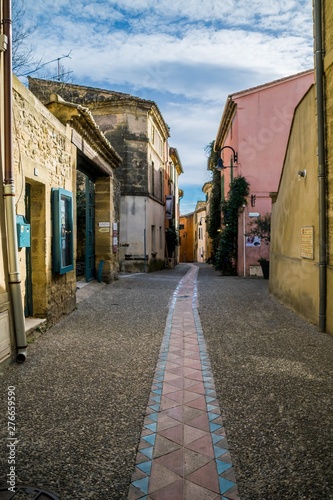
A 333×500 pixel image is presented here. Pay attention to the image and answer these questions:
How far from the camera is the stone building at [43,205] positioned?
4613mm

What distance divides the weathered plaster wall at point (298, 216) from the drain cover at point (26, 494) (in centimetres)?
492

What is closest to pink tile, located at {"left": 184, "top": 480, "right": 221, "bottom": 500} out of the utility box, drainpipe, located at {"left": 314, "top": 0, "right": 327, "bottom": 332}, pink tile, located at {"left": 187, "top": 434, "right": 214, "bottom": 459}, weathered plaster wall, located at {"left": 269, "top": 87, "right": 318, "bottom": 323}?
pink tile, located at {"left": 187, "top": 434, "right": 214, "bottom": 459}

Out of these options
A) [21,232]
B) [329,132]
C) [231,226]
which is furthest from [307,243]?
[231,226]

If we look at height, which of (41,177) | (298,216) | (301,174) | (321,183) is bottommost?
(298,216)

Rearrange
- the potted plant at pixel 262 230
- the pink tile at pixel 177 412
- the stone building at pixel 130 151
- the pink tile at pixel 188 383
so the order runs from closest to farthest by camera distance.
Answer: the pink tile at pixel 177 412 < the pink tile at pixel 188 383 < the potted plant at pixel 262 230 < the stone building at pixel 130 151

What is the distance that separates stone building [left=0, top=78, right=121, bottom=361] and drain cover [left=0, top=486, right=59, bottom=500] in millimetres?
2137

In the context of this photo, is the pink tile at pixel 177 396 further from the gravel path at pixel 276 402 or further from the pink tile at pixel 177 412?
the gravel path at pixel 276 402

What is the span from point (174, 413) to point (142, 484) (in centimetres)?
91

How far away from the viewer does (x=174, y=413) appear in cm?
299

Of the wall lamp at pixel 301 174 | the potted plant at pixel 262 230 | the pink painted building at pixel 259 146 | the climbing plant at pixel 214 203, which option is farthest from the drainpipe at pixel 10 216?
the climbing plant at pixel 214 203

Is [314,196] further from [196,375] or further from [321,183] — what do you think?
[196,375]

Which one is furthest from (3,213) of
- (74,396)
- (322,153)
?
(322,153)

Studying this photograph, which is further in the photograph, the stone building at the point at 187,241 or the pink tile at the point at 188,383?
the stone building at the point at 187,241

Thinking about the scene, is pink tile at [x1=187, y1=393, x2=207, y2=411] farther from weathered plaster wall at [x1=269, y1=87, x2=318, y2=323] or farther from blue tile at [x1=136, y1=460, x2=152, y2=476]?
weathered plaster wall at [x1=269, y1=87, x2=318, y2=323]
